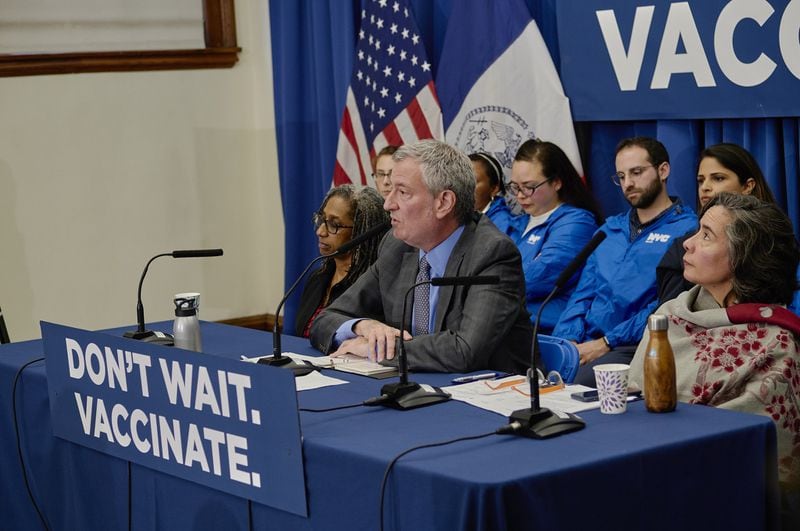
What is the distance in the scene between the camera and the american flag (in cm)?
570

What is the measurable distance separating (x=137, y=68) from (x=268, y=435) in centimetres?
446

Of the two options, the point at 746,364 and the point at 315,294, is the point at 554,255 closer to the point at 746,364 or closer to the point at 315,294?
the point at 315,294

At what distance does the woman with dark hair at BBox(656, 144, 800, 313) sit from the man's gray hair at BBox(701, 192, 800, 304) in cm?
113

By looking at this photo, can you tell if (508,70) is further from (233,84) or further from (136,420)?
(136,420)

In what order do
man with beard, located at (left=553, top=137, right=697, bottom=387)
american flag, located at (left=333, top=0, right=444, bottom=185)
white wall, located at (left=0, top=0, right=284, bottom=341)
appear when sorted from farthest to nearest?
white wall, located at (left=0, top=0, right=284, bottom=341) < american flag, located at (left=333, top=0, right=444, bottom=185) < man with beard, located at (left=553, top=137, right=697, bottom=387)

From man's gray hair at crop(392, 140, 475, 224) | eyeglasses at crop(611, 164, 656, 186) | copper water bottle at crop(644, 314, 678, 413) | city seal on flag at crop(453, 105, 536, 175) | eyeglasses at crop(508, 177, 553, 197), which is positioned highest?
city seal on flag at crop(453, 105, 536, 175)

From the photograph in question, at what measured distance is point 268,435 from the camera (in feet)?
7.62

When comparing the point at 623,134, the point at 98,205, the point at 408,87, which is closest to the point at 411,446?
the point at 623,134

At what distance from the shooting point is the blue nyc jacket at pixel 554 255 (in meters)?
4.74

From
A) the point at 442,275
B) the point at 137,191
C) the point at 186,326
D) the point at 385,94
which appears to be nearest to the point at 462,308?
the point at 442,275

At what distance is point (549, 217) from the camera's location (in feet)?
16.1

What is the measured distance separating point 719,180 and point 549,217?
95 cm

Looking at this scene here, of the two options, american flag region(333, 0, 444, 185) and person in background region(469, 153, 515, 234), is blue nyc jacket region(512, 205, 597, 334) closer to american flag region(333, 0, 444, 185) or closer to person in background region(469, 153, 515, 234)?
person in background region(469, 153, 515, 234)

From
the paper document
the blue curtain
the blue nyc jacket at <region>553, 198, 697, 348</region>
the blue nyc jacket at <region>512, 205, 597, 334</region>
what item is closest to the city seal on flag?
the blue curtain
